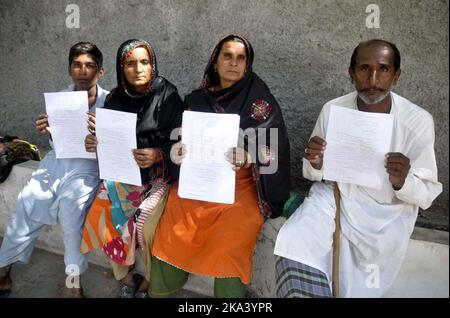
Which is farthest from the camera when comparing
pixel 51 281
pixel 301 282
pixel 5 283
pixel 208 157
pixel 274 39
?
pixel 274 39

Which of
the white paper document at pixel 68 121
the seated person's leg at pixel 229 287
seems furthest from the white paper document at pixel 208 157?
the white paper document at pixel 68 121

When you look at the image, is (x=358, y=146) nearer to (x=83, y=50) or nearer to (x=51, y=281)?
(x=83, y=50)

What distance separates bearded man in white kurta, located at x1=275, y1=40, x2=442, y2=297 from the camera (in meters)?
1.93

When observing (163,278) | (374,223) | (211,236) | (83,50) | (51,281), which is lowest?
(51,281)

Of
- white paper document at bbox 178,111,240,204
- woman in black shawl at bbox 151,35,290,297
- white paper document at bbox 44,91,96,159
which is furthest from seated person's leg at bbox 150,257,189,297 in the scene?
white paper document at bbox 44,91,96,159

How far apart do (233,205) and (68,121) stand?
1268 millimetres

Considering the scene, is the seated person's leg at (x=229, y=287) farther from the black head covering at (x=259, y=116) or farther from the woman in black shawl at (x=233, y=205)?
the black head covering at (x=259, y=116)

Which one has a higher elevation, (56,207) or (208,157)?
(208,157)

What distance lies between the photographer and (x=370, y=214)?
2.05m

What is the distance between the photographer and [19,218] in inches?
104

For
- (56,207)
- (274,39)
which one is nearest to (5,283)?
(56,207)

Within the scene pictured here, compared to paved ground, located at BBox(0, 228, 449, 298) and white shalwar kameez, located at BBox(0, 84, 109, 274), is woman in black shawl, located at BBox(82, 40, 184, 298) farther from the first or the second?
paved ground, located at BBox(0, 228, 449, 298)
